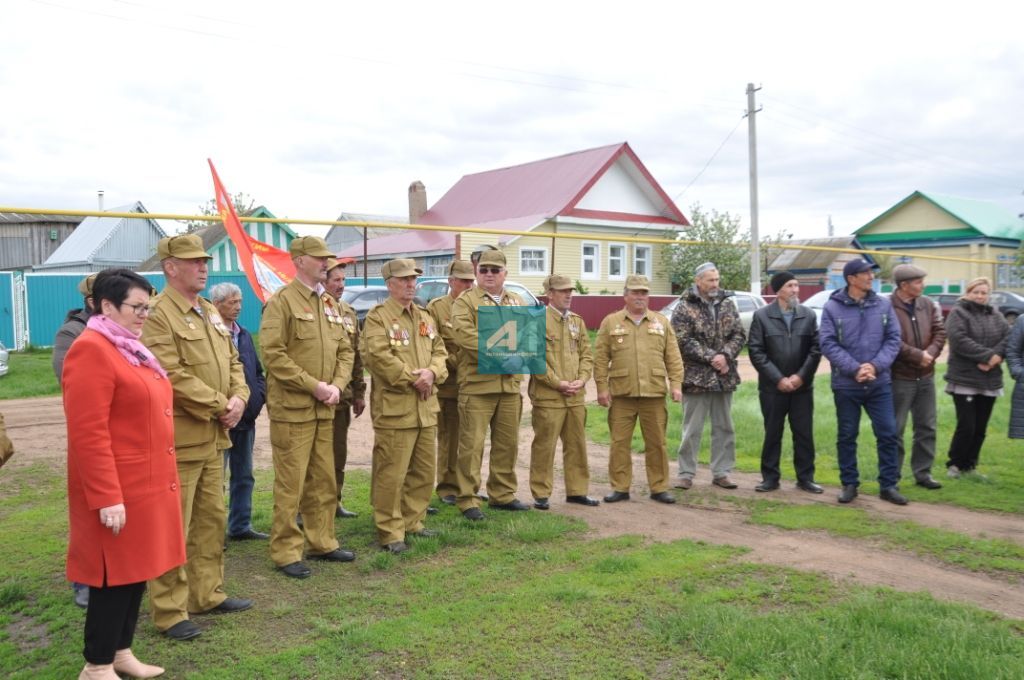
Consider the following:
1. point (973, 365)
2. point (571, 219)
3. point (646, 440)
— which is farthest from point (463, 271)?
point (571, 219)

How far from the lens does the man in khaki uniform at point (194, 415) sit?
429 centimetres

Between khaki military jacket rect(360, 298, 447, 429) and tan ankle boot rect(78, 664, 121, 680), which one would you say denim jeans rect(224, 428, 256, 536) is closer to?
khaki military jacket rect(360, 298, 447, 429)

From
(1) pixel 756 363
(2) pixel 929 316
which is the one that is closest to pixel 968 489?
(2) pixel 929 316

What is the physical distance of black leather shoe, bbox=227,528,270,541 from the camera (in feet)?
19.8

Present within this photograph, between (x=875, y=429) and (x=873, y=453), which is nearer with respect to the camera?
(x=875, y=429)

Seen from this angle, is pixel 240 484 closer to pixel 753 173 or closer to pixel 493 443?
pixel 493 443

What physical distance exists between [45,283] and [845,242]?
4057 centimetres

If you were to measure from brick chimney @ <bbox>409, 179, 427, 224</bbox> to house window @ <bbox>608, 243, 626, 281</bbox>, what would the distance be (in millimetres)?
10511

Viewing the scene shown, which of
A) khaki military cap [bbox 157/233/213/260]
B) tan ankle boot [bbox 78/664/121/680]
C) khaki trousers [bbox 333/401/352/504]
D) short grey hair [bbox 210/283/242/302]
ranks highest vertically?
khaki military cap [bbox 157/233/213/260]

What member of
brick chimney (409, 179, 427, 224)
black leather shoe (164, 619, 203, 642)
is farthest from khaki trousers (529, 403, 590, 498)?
brick chimney (409, 179, 427, 224)

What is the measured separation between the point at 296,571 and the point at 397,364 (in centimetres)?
154

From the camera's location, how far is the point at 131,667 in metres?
3.77

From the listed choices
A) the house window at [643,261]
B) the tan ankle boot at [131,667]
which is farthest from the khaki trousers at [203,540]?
the house window at [643,261]

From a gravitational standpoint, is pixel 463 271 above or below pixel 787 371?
above
